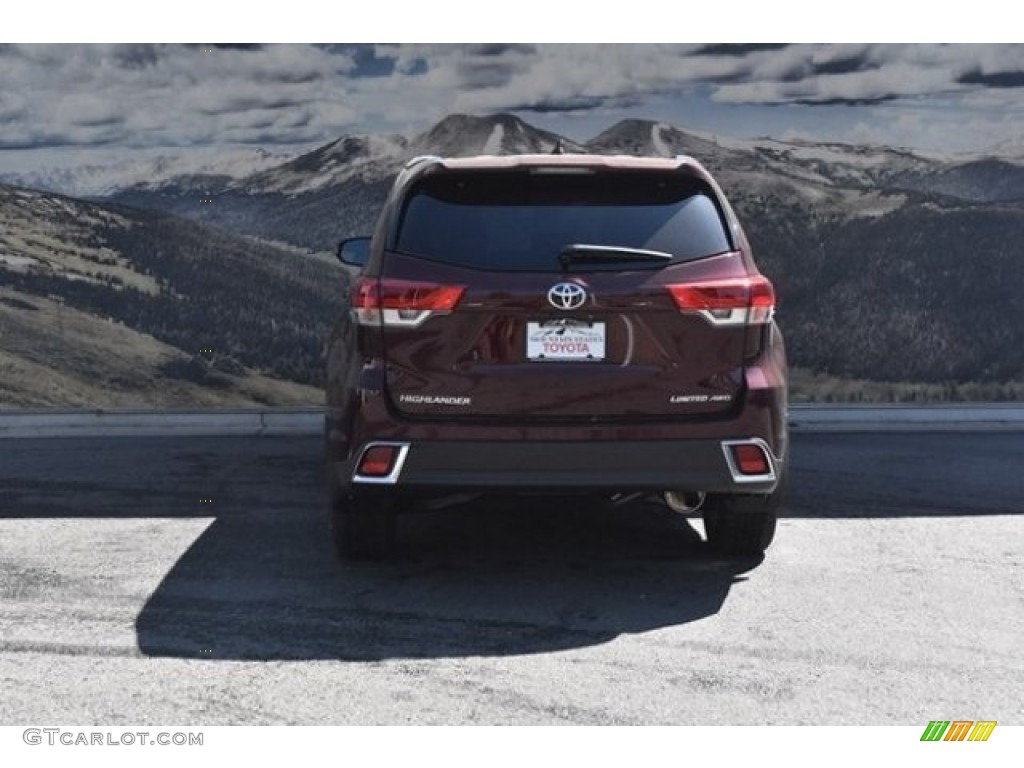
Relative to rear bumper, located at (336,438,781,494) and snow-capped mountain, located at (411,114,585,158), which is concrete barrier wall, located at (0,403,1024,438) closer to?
snow-capped mountain, located at (411,114,585,158)

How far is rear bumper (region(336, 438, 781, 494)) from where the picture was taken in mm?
5766

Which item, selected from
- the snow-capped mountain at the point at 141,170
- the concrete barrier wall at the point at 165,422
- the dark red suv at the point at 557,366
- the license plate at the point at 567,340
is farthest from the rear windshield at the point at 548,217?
the snow-capped mountain at the point at 141,170

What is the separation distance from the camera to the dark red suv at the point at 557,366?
577cm

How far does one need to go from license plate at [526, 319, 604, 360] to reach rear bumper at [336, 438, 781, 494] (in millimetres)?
333

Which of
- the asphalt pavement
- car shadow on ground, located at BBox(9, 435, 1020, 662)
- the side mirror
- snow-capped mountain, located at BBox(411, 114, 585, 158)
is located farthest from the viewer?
snow-capped mountain, located at BBox(411, 114, 585, 158)

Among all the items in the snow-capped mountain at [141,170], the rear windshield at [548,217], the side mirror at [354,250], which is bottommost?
the snow-capped mountain at [141,170]

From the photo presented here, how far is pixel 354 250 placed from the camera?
23.6 ft

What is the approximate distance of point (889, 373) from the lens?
36.4 feet

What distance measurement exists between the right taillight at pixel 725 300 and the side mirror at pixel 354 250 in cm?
184

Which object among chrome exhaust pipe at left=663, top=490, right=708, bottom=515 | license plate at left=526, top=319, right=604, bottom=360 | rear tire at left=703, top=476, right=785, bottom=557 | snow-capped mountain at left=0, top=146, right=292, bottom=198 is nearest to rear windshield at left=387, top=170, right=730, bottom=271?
license plate at left=526, top=319, right=604, bottom=360

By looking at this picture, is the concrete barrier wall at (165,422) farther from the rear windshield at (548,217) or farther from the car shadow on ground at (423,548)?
the rear windshield at (548,217)

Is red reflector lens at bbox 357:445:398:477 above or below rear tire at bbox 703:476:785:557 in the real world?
above

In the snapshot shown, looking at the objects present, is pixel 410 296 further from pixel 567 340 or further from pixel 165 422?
pixel 165 422
